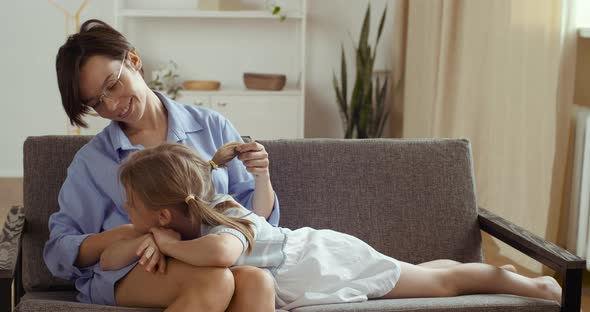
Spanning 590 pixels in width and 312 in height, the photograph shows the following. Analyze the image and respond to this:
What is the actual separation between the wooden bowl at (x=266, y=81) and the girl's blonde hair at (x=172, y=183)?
327 cm

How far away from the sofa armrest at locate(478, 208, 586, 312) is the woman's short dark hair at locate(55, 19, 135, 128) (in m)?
1.15

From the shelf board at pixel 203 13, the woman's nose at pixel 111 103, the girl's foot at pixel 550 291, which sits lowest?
the girl's foot at pixel 550 291

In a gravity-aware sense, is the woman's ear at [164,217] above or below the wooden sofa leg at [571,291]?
above

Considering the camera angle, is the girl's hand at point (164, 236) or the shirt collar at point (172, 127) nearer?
the girl's hand at point (164, 236)

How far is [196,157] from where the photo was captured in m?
1.91

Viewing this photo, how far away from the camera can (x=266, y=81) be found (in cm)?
514

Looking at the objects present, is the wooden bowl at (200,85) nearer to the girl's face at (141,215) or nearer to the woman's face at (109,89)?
the woman's face at (109,89)

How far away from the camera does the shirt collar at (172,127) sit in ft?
6.88

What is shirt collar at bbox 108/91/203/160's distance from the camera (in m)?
2.10

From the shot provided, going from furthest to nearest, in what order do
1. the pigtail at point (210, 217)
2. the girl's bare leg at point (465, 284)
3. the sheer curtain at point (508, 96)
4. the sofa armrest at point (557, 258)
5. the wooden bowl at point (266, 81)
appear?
the wooden bowl at point (266, 81), the sheer curtain at point (508, 96), the girl's bare leg at point (465, 284), the sofa armrest at point (557, 258), the pigtail at point (210, 217)

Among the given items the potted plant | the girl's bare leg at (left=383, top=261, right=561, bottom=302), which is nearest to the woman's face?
the girl's bare leg at (left=383, top=261, right=561, bottom=302)

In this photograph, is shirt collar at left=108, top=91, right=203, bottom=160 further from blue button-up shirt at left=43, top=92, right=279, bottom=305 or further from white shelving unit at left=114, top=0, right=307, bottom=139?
white shelving unit at left=114, top=0, right=307, bottom=139

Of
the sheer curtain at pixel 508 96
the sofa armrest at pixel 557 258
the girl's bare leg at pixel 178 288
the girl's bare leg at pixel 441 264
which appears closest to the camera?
the girl's bare leg at pixel 178 288

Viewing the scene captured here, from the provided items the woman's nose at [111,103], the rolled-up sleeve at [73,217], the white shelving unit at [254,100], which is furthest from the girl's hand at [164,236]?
the white shelving unit at [254,100]
